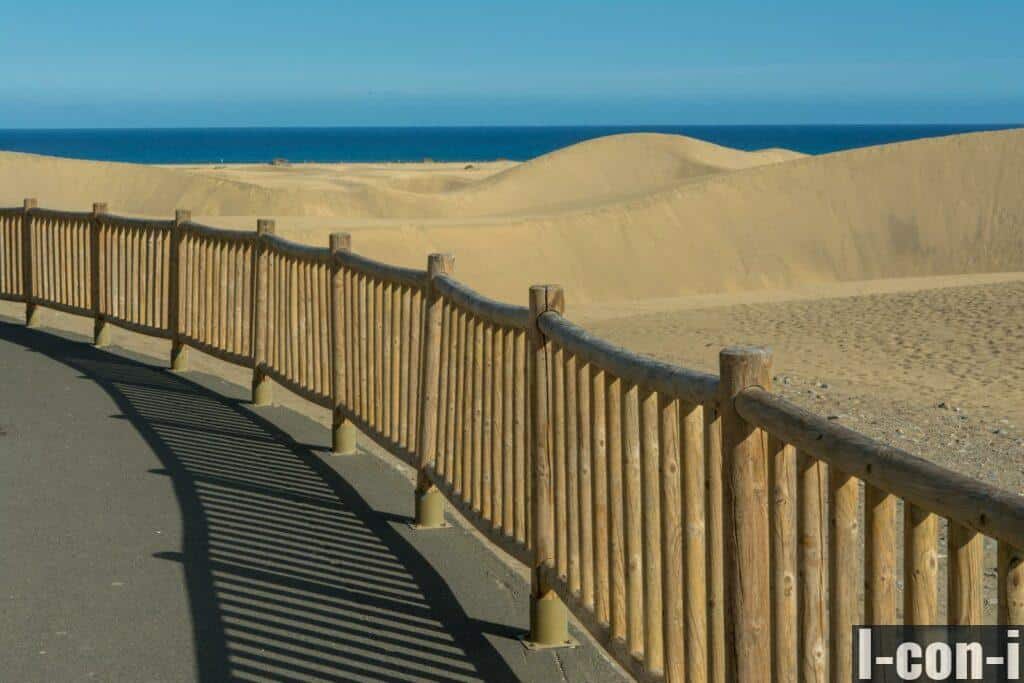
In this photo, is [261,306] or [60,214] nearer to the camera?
[261,306]

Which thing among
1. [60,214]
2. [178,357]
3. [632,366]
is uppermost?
[60,214]

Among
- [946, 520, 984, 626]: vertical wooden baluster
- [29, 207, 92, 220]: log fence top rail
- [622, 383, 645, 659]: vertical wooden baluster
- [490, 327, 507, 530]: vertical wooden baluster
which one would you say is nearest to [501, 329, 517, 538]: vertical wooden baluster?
[490, 327, 507, 530]: vertical wooden baluster

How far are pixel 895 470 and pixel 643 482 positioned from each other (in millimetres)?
1822

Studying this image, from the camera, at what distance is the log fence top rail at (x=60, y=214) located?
1574 cm

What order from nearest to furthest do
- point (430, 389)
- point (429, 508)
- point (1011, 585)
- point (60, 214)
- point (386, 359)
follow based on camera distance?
point (1011, 585), point (430, 389), point (429, 508), point (386, 359), point (60, 214)

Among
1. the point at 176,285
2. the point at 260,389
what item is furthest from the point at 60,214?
the point at 260,389

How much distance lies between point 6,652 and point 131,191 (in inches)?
2417

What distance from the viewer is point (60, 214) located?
53.4 ft

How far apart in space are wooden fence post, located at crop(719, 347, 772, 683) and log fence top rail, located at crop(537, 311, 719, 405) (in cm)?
16

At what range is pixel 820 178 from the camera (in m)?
50.2

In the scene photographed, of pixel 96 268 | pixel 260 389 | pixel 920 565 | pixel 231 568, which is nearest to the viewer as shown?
pixel 920 565

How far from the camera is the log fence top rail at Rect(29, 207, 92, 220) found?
51.6 feet

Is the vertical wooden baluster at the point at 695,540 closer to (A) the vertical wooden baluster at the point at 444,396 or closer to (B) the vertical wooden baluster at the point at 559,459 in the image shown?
(B) the vertical wooden baluster at the point at 559,459

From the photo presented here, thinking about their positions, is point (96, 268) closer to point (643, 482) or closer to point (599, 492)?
point (599, 492)
